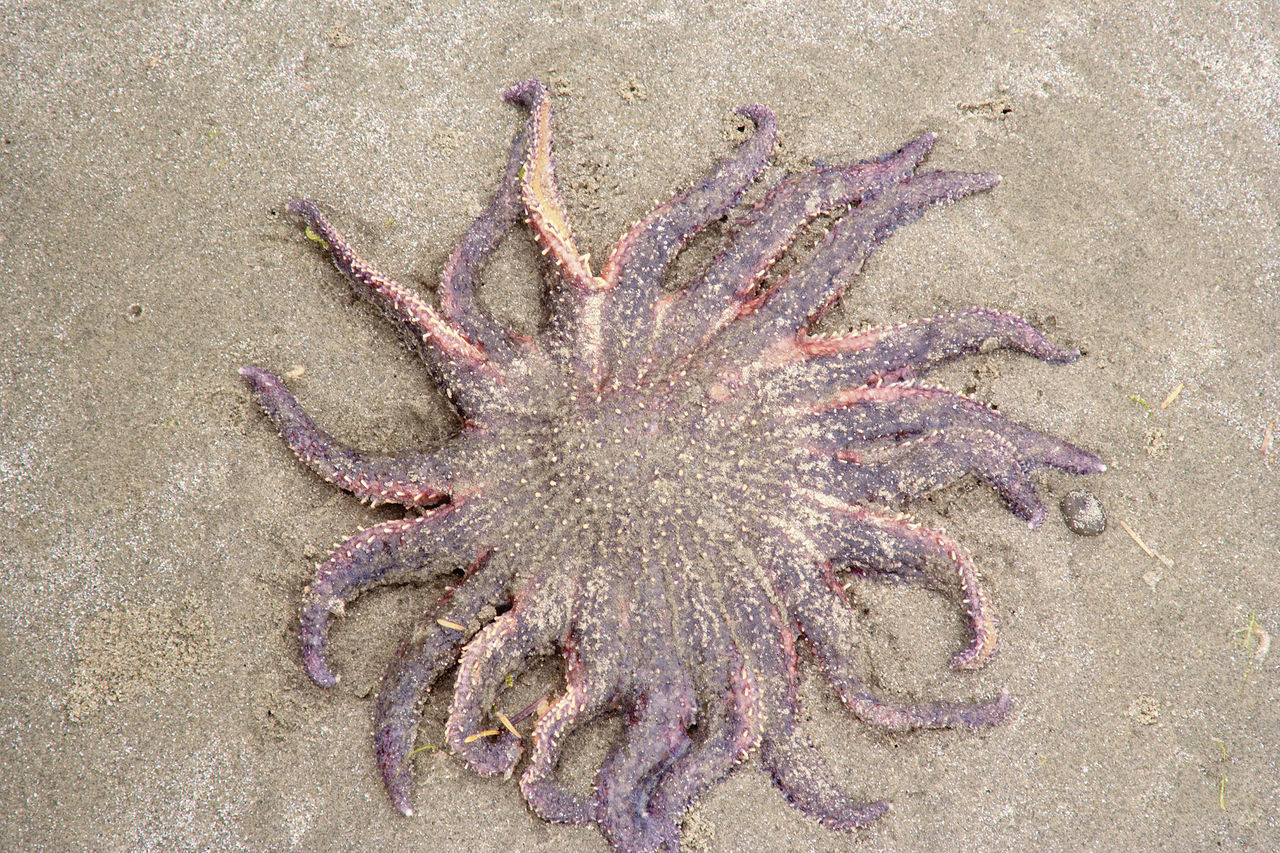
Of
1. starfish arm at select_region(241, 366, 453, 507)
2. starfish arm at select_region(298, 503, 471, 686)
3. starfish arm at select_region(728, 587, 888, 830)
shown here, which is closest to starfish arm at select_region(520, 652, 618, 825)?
starfish arm at select_region(728, 587, 888, 830)

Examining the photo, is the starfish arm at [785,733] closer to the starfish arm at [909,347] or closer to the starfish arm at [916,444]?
the starfish arm at [916,444]

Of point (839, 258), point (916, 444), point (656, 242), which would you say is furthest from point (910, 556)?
point (656, 242)

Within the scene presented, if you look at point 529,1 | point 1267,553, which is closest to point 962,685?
point 1267,553

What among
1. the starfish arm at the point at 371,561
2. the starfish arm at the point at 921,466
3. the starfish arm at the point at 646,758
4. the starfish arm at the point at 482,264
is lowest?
the starfish arm at the point at 646,758

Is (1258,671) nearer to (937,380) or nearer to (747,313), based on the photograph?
(937,380)

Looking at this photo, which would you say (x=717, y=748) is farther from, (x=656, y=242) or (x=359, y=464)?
(x=656, y=242)

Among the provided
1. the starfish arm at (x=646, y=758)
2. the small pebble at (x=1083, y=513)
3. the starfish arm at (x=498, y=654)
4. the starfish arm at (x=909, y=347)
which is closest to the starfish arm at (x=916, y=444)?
the starfish arm at (x=909, y=347)

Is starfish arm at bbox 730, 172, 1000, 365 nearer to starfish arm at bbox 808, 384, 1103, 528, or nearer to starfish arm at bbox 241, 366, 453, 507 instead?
starfish arm at bbox 808, 384, 1103, 528
